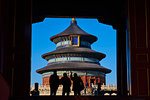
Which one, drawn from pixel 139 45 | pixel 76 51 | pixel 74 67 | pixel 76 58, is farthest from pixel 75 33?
pixel 139 45

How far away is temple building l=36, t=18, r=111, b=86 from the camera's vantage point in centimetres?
3222

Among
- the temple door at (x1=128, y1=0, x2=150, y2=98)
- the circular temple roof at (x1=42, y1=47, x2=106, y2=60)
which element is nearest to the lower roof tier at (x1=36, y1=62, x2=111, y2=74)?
the circular temple roof at (x1=42, y1=47, x2=106, y2=60)

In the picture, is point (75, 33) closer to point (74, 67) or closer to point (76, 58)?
point (76, 58)

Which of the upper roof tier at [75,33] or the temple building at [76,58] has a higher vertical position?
the upper roof tier at [75,33]

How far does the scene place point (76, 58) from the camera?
3325 centimetres

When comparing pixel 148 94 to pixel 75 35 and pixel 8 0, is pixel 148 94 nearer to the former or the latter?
pixel 8 0

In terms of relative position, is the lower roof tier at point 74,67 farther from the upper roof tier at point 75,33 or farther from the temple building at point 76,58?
the upper roof tier at point 75,33

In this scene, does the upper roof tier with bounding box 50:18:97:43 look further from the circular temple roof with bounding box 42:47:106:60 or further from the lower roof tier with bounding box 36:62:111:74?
the lower roof tier with bounding box 36:62:111:74

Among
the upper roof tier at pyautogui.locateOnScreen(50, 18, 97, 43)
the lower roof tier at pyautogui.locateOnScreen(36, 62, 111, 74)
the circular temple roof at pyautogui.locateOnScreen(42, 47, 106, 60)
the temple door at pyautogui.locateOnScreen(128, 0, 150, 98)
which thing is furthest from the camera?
the upper roof tier at pyautogui.locateOnScreen(50, 18, 97, 43)

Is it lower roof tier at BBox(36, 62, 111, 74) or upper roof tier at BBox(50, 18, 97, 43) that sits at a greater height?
upper roof tier at BBox(50, 18, 97, 43)

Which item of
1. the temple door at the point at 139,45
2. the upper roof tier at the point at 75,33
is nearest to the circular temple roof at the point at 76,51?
the upper roof tier at the point at 75,33

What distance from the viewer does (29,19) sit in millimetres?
7012

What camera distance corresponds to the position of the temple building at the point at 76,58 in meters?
32.2

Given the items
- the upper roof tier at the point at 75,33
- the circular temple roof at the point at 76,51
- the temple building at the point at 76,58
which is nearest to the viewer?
the temple building at the point at 76,58
